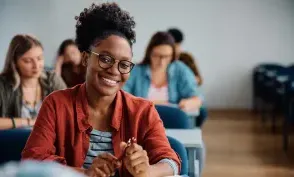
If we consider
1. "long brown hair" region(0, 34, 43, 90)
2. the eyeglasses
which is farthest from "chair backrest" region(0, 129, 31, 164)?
"long brown hair" region(0, 34, 43, 90)

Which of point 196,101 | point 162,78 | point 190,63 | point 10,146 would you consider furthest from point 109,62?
point 190,63

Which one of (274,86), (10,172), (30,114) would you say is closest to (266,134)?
(274,86)

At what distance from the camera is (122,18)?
6.37 feet

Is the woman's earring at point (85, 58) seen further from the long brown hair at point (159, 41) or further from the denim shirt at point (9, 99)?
the long brown hair at point (159, 41)

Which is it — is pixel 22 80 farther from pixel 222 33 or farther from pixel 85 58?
pixel 222 33

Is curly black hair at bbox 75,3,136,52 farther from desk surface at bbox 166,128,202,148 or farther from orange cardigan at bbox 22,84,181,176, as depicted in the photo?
desk surface at bbox 166,128,202,148

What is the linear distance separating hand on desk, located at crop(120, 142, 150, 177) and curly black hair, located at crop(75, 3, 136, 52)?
43 cm

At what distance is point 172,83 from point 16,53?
1.51 meters

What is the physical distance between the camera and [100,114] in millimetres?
1962

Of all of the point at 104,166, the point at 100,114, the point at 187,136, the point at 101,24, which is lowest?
the point at 187,136

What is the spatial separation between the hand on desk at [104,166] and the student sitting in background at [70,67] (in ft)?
7.57

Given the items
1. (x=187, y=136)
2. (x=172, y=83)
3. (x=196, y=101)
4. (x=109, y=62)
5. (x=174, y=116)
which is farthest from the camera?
(x=172, y=83)

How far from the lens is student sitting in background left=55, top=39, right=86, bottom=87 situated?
4.38 metres

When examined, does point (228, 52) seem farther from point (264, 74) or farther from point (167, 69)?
point (167, 69)
